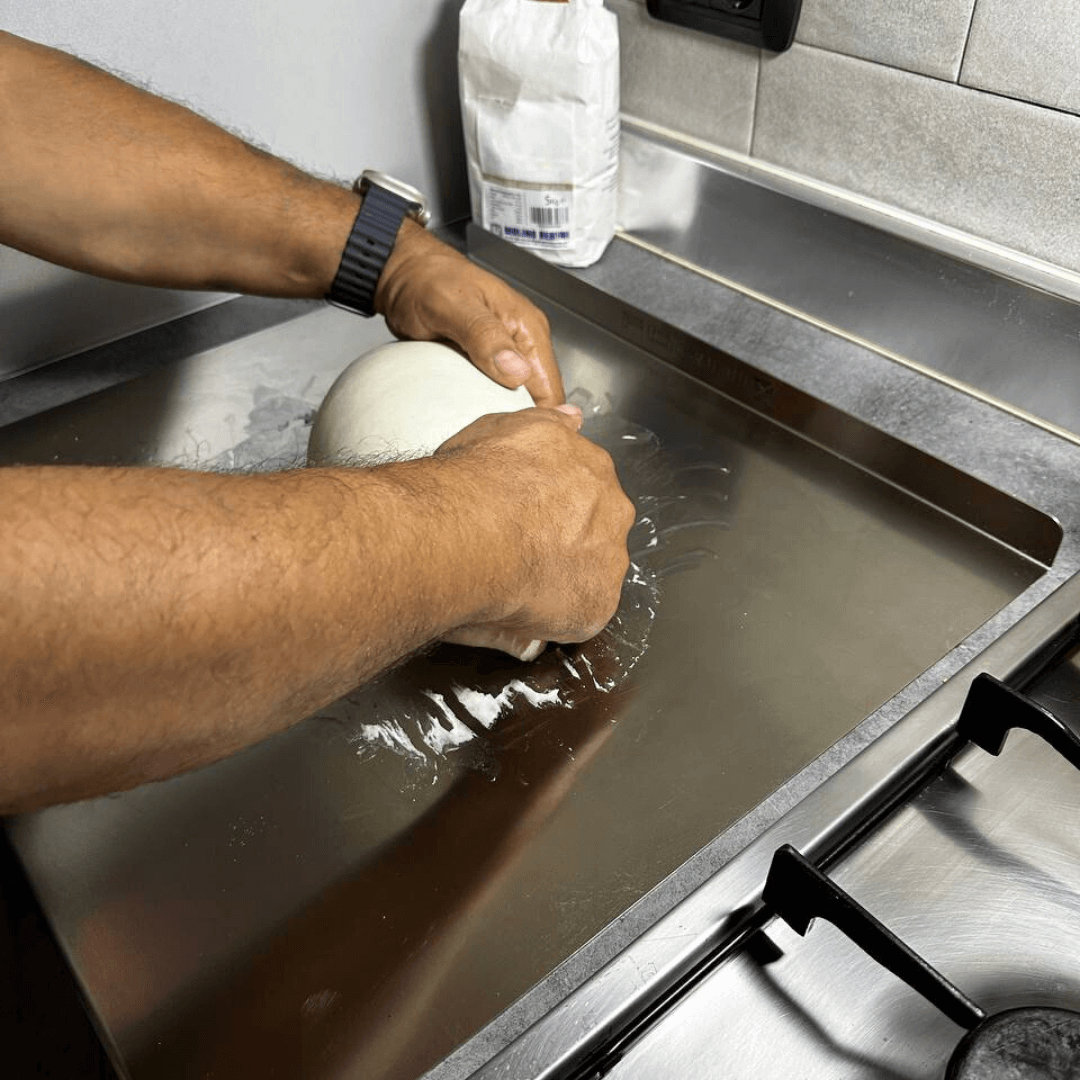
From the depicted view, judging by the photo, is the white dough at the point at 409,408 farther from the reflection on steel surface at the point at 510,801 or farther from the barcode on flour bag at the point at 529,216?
the barcode on flour bag at the point at 529,216

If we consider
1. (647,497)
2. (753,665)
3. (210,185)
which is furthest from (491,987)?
(210,185)

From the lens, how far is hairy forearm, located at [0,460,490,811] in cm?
42

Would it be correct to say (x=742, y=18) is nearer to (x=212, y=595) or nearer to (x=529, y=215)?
(x=529, y=215)

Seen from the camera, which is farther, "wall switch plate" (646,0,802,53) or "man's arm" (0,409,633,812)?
"wall switch plate" (646,0,802,53)

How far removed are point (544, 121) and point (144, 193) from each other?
379 mm

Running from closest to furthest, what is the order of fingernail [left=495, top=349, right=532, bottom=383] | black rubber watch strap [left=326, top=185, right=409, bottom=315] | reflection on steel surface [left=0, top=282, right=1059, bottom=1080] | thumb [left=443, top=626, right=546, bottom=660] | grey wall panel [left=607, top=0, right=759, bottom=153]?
reflection on steel surface [left=0, top=282, right=1059, bottom=1080] → thumb [left=443, top=626, right=546, bottom=660] → fingernail [left=495, top=349, right=532, bottom=383] → black rubber watch strap [left=326, top=185, right=409, bottom=315] → grey wall panel [left=607, top=0, right=759, bottom=153]

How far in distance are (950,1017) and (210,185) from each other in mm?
788

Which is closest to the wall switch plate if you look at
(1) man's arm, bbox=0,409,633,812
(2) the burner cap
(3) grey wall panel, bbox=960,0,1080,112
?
(3) grey wall panel, bbox=960,0,1080,112

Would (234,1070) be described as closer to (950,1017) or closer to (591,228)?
(950,1017)

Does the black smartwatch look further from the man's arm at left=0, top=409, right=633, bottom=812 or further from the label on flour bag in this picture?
the man's arm at left=0, top=409, right=633, bottom=812

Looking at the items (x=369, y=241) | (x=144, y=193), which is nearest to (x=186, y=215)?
(x=144, y=193)

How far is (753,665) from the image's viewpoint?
69 centimetres

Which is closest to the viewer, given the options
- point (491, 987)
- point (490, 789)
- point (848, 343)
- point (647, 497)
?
point (491, 987)

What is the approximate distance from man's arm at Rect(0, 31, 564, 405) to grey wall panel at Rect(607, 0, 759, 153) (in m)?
0.35
